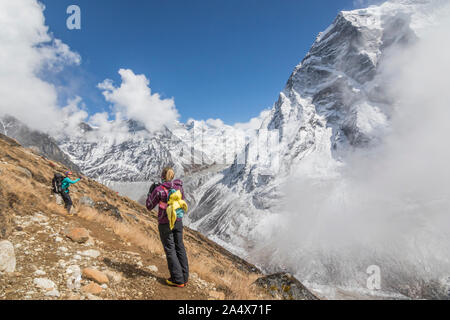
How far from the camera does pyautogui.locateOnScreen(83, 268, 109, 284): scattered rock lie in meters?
4.84

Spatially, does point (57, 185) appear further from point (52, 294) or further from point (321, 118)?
point (321, 118)

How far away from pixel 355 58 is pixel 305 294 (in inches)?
7407

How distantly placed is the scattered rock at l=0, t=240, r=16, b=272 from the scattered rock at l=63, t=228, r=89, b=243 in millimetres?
2537

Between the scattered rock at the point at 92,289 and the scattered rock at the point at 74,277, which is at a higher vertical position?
the scattered rock at the point at 74,277

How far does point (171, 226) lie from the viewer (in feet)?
17.7

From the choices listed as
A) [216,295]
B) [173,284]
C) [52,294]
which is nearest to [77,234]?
[52,294]

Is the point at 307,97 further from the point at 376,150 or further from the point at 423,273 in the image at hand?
the point at 423,273

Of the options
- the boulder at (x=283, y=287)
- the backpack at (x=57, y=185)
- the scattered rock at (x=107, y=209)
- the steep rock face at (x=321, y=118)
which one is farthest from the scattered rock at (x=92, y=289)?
the steep rock face at (x=321, y=118)

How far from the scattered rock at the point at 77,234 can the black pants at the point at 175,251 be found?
3425 mm

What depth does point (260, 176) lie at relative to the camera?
14912 centimetres

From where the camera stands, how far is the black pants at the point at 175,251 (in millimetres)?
5518

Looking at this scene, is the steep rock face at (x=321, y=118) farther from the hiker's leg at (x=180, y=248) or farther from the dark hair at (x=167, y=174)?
the dark hair at (x=167, y=174)

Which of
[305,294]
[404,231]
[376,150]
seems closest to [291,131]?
[376,150]

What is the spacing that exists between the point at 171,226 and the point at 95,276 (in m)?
1.92
